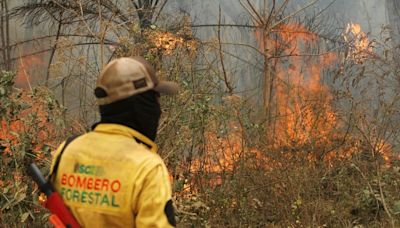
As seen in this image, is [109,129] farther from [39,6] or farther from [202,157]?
[39,6]

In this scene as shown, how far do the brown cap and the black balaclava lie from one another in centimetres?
2

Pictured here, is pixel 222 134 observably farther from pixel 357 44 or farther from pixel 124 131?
pixel 357 44

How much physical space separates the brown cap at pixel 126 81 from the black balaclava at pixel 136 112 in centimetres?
2

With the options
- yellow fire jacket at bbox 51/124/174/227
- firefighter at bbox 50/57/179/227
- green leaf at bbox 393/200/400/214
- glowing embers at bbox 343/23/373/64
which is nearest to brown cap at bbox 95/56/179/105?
firefighter at bbox 50/57/179/227

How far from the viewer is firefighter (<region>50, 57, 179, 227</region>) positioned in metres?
1.90

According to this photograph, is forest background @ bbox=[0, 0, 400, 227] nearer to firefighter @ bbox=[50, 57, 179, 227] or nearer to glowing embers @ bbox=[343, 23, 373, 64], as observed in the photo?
glowing embers @ bbox=[343, 23, 373, 64]

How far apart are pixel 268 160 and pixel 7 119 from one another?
11.2ft

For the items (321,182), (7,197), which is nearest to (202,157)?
(321,182)

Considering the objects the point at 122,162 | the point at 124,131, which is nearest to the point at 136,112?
the point at 124,131

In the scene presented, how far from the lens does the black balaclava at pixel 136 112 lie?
2.01 meters

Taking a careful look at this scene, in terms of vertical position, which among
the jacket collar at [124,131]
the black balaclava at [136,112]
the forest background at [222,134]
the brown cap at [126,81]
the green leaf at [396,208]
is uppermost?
the brown cap at [126,81]

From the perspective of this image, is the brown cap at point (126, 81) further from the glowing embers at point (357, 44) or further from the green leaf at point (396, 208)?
the glowing embers at point (357, 44)

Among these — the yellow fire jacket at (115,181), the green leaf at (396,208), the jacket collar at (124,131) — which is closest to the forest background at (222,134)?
the green leaf at (396,208)

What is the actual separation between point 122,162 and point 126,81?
11.8 inches
